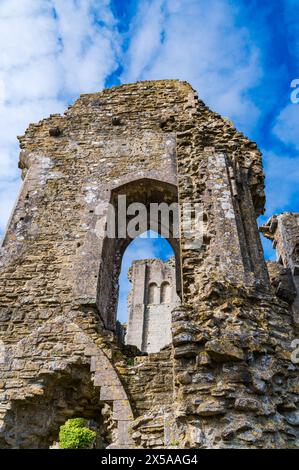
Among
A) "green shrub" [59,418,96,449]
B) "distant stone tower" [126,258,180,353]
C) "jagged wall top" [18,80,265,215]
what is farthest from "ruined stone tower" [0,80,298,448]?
"distant stone tower" [126,258,180,353]

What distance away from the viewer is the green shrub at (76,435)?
6504 mm

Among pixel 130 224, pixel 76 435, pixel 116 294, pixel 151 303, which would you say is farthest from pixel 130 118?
pixel 151 303

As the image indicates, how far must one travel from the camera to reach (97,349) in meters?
5.96

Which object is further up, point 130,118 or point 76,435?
point 130,118

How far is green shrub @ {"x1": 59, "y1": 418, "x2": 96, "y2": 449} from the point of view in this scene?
6504 millimetres

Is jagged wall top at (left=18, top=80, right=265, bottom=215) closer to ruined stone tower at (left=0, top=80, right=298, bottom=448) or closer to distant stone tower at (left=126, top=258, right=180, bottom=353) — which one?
ruined stone tower at (left=0, top=80, right=298, bottom=448)

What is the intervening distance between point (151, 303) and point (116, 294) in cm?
2154

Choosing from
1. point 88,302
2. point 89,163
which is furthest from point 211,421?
point 89,163

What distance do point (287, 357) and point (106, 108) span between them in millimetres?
7784

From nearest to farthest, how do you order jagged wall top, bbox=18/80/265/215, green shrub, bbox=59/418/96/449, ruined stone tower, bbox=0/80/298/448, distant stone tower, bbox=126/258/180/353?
ruined stone tower, bbox=0/80/298/448
green shrub, bbox=59/418/96/449
jagged wall top, bbox=18/80/265/215
distant stone tower, bbox=126/258/180/353

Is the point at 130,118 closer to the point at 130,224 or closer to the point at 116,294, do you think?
the point at 130,224

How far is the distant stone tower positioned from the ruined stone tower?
18.3 metres

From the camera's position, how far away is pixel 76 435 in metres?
6.81

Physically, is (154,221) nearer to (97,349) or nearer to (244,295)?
(97,349)
